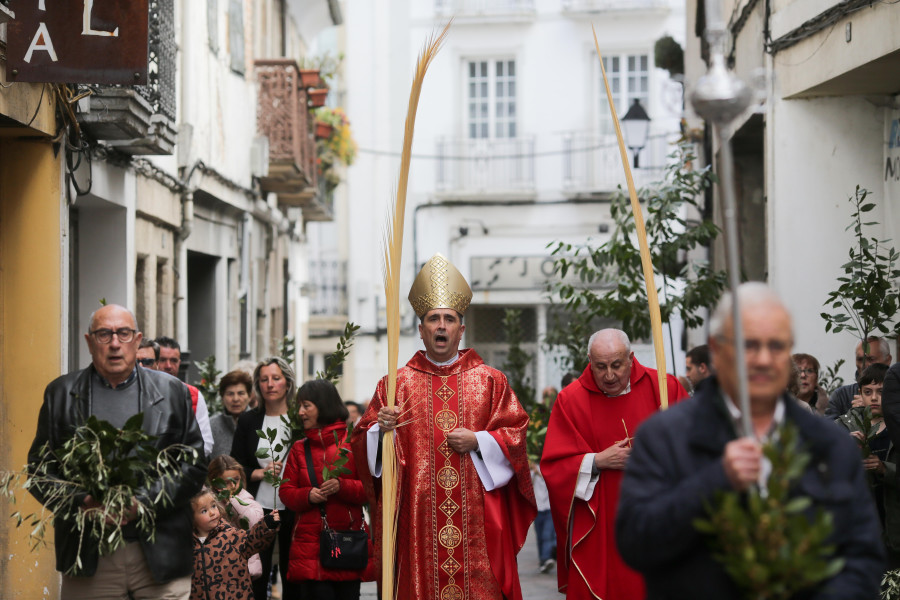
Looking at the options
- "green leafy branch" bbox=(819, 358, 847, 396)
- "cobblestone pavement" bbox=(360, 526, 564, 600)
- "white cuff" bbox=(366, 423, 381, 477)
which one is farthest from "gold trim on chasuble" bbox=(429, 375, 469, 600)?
"cobblestone pavement" bbox=(360, 526, 564, 600)

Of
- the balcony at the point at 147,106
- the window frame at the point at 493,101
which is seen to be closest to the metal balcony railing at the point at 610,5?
the window frame at the point at 493,101

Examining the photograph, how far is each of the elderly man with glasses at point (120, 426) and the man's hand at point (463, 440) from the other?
4.65ft

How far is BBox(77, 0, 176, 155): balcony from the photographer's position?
9.23 m

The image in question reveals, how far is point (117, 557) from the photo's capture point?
18.0ft

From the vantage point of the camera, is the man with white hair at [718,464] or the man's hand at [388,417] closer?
the man with white hair at [718,464]

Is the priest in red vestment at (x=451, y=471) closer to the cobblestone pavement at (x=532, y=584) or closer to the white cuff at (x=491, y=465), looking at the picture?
the white cuff at (x=491, y=465)

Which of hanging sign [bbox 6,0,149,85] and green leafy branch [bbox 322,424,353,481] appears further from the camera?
hanging sign [bbox 6,0,149,85]

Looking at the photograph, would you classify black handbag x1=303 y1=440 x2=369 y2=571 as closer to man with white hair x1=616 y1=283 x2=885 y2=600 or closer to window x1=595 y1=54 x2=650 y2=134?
man with white hair x1=616 y1=283 x2=885 y2=600

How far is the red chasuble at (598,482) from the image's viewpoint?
250 inches

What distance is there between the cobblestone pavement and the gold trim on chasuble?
11.4 feet

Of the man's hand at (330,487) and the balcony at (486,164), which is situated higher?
the balcony at (486,164)

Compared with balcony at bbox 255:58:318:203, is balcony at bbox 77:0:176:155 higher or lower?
lower

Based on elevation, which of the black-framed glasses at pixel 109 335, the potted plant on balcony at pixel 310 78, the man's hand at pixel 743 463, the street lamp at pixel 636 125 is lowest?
the man's hand at pixel 743 463

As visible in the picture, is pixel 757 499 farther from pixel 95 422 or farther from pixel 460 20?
pixel 460 20
